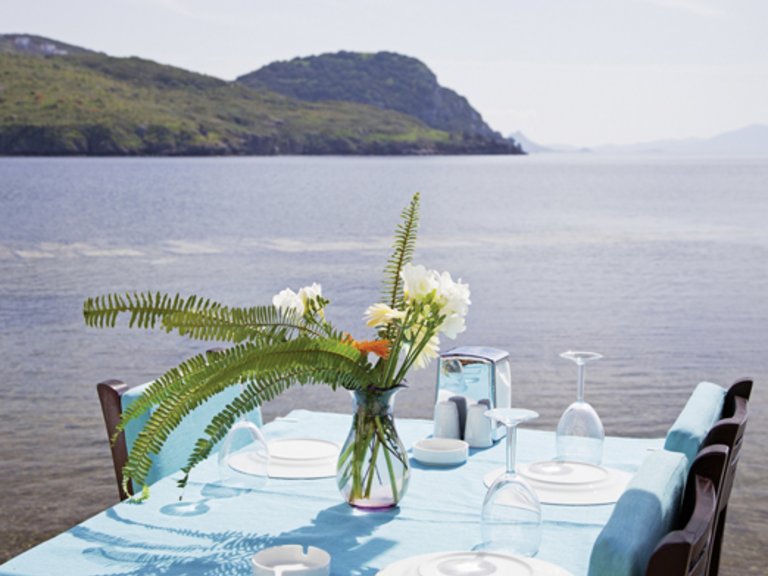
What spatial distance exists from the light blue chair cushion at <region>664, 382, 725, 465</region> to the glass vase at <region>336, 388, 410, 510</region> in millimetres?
674

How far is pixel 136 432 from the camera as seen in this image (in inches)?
117

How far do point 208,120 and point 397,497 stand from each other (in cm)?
Answer: 8962

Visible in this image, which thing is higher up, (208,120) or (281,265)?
(208,120)

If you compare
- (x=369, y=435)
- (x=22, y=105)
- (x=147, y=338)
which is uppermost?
(x=22, y=105)

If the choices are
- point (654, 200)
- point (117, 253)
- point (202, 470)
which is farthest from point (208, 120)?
point (202, 470)

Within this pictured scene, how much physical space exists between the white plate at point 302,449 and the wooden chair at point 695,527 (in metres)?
1.00

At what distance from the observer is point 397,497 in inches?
97.7

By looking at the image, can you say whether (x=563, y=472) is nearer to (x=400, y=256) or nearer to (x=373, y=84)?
(x=400, y=256)

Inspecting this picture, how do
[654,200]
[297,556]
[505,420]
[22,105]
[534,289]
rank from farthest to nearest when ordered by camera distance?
[22,105] → [654,200] → [534,289] → [505,420] → [297,556]

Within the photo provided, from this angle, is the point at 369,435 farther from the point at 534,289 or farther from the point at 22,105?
the point at 22,105

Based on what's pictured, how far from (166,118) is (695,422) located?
3378 inches

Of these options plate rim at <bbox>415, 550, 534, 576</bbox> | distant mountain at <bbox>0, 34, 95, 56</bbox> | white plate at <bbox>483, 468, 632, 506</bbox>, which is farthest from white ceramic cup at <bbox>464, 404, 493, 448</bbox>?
distant mountain at <bbox>0, 34, 95, 56</bbox>

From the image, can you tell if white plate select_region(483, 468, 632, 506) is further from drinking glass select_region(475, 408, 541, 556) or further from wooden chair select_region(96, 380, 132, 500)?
wooden chair select_region(96, 380, 132, 500)

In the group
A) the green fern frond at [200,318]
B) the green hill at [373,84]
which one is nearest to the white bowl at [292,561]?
the green fern frond at [200,318]
